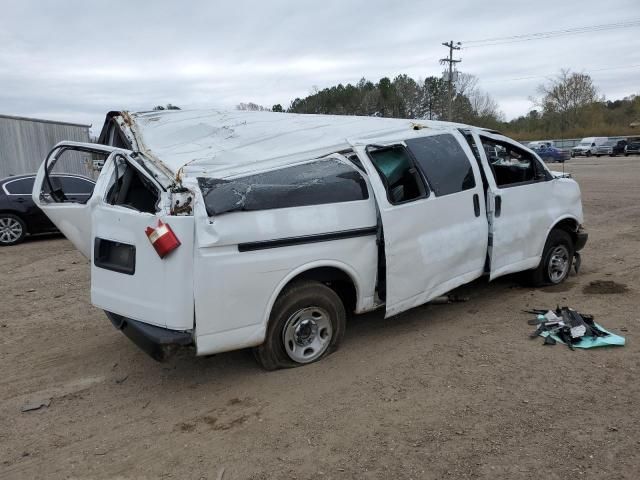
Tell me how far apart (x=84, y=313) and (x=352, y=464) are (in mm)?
4005

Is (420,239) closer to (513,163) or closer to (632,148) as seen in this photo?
(513,163)

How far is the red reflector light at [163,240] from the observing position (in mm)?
3307

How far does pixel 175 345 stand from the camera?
3.48 meters

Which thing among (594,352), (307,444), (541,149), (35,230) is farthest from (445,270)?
(541,149)

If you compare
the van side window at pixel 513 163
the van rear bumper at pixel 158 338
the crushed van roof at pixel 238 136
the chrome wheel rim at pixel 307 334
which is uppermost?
the crushed van roof at pixel 238 136

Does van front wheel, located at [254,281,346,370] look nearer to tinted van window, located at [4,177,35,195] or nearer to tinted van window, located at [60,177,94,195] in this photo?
tinted van window, located at [60,177,94,195]

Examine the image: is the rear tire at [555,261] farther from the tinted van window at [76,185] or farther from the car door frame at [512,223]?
the tinted van window at [76,185]

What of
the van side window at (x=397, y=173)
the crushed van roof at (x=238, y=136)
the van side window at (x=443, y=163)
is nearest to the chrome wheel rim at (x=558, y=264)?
the van side window at (x=443, y=163)

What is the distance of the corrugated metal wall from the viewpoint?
1555 centimetres

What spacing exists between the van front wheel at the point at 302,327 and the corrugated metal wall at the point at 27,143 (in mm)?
13143

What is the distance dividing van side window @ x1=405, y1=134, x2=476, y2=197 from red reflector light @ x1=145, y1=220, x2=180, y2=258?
94.2 inches

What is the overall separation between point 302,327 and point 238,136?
178 cm

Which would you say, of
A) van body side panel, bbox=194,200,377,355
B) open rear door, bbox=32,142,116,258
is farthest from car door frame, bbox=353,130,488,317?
open rear door, bbox=32,142,116,258

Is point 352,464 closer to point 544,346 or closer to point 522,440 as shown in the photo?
point 522,440
